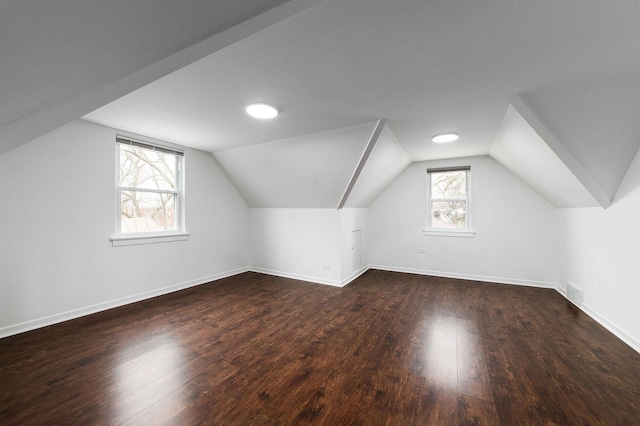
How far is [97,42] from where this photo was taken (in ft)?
3.32

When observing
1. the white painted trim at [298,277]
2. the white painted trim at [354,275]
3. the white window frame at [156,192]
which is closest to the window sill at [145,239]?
the white window frame at [156,192]

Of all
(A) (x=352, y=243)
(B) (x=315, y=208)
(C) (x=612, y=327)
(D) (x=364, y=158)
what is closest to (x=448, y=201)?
(A) (x=352, y=243)

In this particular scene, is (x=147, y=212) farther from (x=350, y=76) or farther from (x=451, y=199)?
(x=451, y=199)

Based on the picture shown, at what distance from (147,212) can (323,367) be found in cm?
326

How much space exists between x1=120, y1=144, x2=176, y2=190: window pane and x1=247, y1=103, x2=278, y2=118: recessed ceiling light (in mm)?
2036

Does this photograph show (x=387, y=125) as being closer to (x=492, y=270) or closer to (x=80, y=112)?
(x=80, y=112)

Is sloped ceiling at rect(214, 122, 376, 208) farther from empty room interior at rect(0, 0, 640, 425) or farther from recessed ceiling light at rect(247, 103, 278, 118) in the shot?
recessed ceiling light at rect(247, 103, 278, 118)

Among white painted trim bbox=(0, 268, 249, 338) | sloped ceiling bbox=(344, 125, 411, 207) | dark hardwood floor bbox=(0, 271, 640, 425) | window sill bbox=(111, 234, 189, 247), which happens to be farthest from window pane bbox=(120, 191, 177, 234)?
sloped ceiling bbox=(344, 125, 411, 207)

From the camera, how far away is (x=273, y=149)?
3668mm

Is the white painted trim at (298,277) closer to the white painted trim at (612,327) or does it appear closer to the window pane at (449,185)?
the window pane at (449,185)

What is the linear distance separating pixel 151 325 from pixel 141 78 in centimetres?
252

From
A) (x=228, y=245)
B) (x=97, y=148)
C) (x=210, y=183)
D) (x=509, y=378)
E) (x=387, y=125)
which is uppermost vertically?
(x=387, y=125)

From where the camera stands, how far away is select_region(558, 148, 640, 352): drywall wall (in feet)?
7.45

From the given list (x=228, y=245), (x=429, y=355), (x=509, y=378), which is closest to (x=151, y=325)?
(x=228, y=245)
